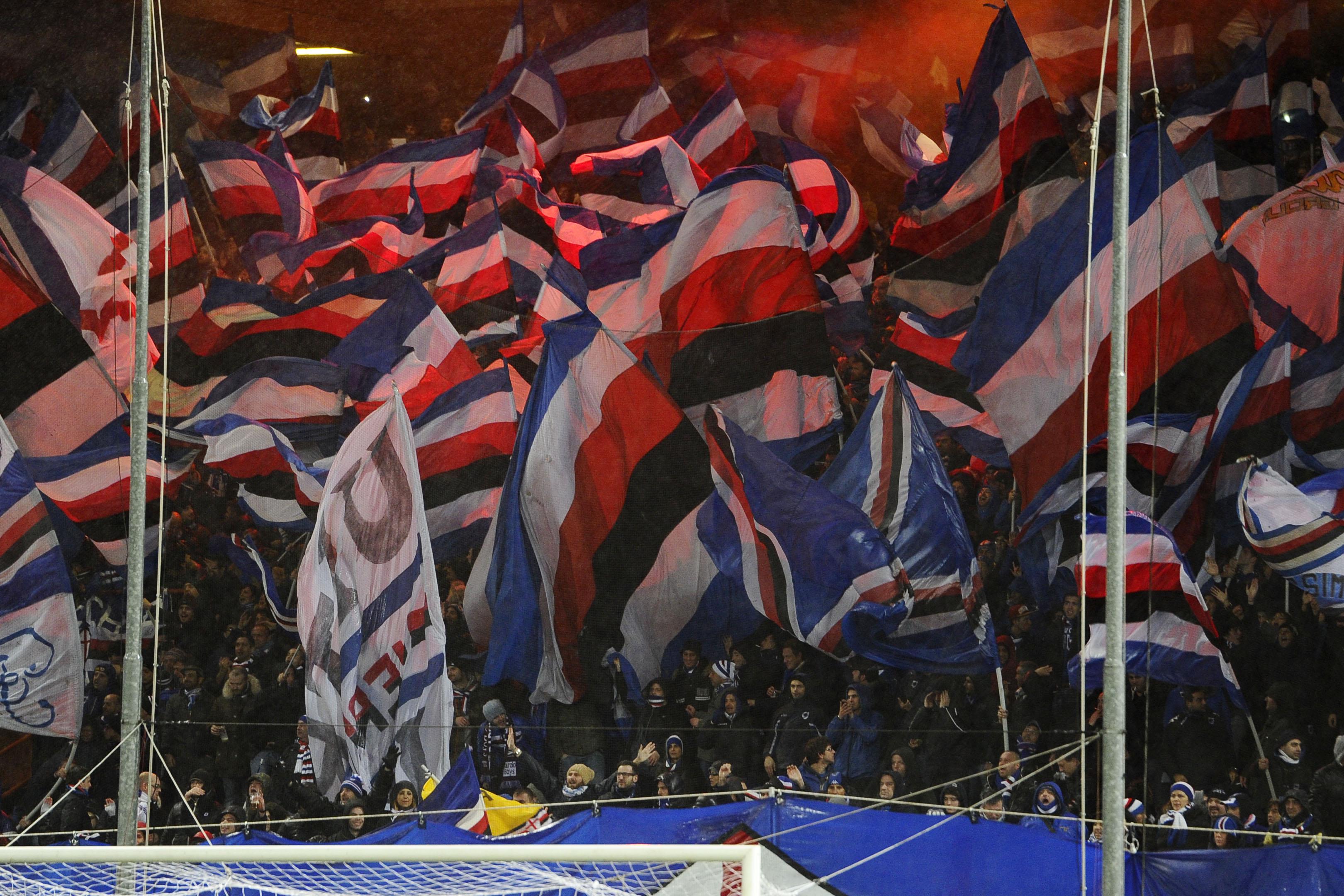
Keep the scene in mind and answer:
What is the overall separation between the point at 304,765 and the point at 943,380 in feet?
12.2

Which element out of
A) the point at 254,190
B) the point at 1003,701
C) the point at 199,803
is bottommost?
the point at 199,803

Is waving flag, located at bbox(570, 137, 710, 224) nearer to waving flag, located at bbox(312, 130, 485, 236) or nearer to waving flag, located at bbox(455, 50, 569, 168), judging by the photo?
waving flag, located at bbox(455, 50, 569, 168)

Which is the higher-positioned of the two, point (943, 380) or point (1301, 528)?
point (943, 380)

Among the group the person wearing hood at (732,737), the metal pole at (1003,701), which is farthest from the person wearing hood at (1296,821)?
the person wearing hood at (732,737)

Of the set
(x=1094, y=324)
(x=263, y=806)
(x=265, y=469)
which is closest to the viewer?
(x=1094, y=324)

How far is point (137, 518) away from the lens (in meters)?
6.01

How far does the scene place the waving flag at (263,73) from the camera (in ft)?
24.2

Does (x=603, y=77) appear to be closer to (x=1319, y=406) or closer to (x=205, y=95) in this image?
(x=205, y=95)

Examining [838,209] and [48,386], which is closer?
[838,209]

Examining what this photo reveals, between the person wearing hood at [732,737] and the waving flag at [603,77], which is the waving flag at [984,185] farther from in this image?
the person wearing hood at [732,737]

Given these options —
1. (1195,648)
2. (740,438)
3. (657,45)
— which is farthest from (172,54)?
(1195,648)

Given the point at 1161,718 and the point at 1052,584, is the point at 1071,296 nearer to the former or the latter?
the point at 1052,584

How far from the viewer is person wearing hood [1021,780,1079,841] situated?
5.85 metres

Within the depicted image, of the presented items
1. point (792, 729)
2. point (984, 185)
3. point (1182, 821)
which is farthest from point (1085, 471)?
point (792, 729)
